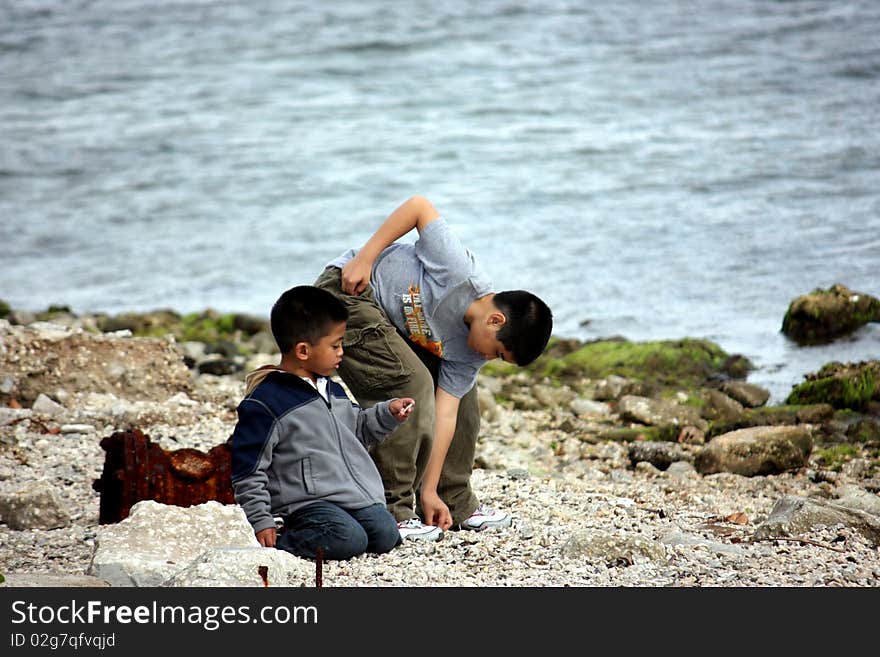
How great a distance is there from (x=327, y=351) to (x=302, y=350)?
0.29 feet

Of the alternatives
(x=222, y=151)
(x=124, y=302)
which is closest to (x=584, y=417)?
(x=124, y=302)

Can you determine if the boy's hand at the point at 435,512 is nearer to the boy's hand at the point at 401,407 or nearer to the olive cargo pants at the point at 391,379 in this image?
the olive cargo pants at the point at 391,379

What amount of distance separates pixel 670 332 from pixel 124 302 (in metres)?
6.02

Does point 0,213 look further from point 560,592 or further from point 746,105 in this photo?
point 560,592

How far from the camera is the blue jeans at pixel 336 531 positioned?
394 cm

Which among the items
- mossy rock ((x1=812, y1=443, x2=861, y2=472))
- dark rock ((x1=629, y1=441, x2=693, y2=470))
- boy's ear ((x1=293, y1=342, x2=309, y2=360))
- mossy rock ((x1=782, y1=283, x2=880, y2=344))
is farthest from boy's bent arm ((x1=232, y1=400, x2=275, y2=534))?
mossy rock ((x1=782, y1=283, x2=880, y2=344))

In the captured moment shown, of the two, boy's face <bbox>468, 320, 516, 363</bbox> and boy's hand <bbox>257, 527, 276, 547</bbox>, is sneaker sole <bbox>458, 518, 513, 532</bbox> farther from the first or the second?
boy's hand <bbox>257, 527, 276, 547</bbox>

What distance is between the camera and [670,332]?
32.5ft

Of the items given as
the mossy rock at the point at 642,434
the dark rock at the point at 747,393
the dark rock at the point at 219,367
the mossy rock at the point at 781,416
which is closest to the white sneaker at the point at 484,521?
the mossy rock at the point at 642,434

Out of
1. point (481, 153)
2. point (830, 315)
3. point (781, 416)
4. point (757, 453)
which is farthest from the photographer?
point (481, 153)

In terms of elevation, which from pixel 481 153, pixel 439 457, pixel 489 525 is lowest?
pixel 481 153

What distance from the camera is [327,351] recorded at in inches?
158

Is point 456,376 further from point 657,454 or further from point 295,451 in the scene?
point 657,454

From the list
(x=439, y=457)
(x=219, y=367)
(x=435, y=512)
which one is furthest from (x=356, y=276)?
(x=219, y=367)
